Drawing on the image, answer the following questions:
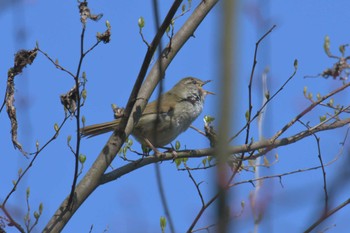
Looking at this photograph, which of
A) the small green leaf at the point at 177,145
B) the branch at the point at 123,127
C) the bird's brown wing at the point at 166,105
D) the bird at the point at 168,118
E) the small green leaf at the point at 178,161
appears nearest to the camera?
the branch at the point at 123,127

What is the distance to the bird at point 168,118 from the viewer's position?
566cm

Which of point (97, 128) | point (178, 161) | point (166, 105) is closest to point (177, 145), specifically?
point (178, 161)

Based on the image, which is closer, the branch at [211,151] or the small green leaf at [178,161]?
the branch at [211,151]

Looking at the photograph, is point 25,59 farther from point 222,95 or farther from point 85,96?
point 222,95

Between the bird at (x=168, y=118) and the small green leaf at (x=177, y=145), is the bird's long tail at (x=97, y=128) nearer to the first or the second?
the bird at (x=168, y=118)

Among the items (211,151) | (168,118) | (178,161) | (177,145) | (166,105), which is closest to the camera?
(211,151)

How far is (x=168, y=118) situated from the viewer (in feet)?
20.8

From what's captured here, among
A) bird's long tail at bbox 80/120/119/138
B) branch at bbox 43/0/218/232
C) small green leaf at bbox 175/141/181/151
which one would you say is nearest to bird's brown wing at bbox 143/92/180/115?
bird's long tail at bbox 80/120/119/138

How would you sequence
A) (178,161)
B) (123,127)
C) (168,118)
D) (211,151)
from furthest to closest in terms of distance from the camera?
(168,118) → (178,161) → (211,151) → (123,127)

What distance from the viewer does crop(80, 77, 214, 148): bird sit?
5.66m

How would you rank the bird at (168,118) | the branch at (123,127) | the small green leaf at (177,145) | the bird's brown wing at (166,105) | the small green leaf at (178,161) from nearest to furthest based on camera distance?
the branch at (123,127), the small green leaf at (178,161), the small green leaf at (177,145), the bird at (168,118), the bird's brown wing at (166,105)

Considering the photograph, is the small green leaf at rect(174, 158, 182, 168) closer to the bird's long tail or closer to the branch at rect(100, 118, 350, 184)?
the branch at rect(100, 118, 350, 184)

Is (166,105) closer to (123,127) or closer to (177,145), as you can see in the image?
(177,145)

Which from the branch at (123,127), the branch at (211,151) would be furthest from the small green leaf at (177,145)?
the branch at (123,127)
